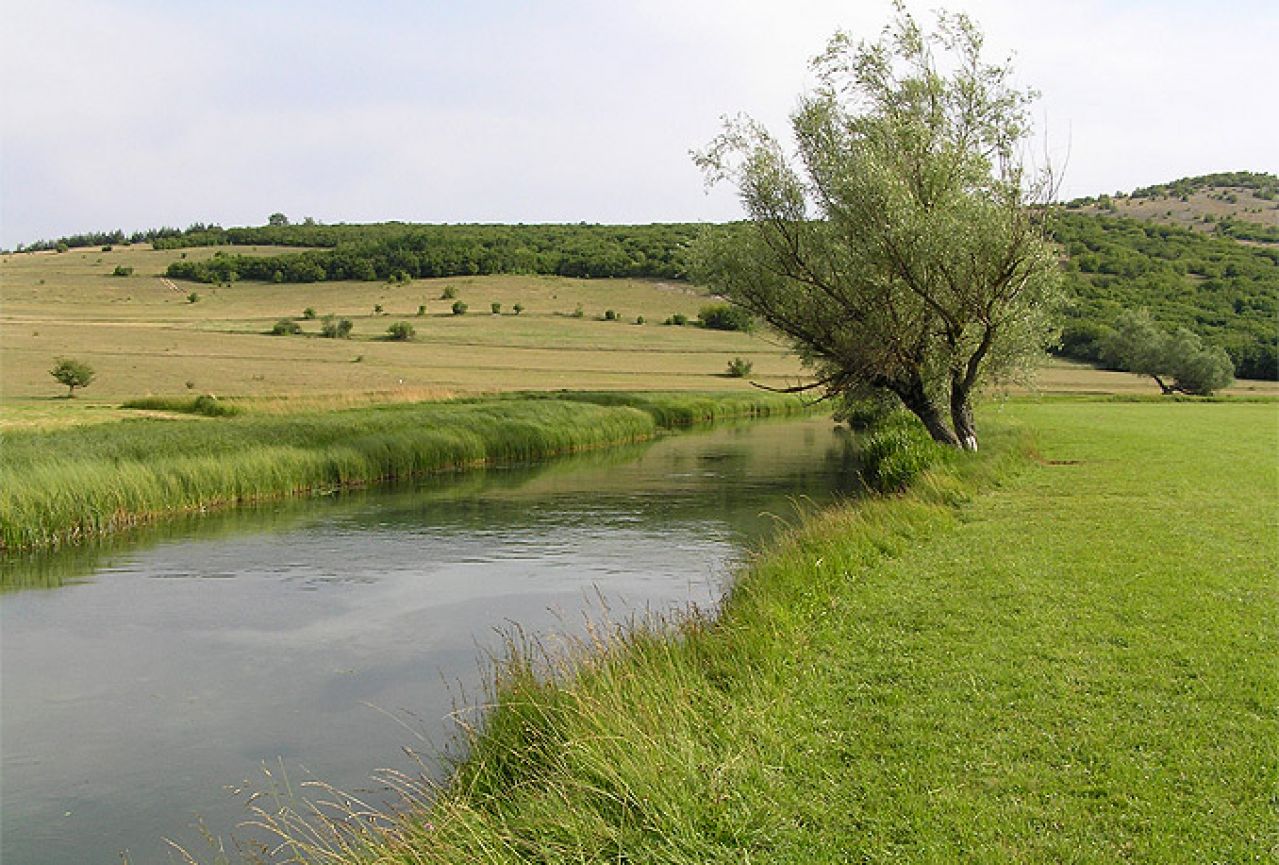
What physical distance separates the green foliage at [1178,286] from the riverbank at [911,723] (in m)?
62.4

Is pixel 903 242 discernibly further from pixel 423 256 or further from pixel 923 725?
pixel 423 256

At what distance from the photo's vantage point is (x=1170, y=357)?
6675cm

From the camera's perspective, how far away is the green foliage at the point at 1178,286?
254 feet

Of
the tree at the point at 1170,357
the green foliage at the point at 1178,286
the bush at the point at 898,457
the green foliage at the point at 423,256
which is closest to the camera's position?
the bush at the point at 898,457

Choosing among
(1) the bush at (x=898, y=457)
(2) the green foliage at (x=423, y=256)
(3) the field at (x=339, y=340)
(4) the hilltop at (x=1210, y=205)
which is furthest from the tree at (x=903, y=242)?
(4) the hilltop at (x=1210, y=205)

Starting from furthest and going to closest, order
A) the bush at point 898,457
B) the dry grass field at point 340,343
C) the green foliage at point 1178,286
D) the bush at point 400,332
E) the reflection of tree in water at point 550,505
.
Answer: the green foliage at point 1178,286
the bush at point 400,332
the dry grass field at point 340,343
the bush at point 898,457
the reflection of tree in water at point 550,505

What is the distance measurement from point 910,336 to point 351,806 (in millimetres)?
16738

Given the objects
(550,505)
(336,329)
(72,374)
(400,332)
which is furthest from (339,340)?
(550,505)

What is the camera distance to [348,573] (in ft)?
56.2

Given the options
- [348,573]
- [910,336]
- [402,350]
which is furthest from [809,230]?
[402,350]

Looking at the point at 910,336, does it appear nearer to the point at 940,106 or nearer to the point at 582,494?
the point at 940,106

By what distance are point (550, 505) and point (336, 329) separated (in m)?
50.6

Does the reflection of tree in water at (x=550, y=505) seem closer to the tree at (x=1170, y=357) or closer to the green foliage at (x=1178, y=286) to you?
the tree at (x=1170, y=357)

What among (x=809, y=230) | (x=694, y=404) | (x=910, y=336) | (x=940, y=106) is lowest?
(x=694, y=404)
